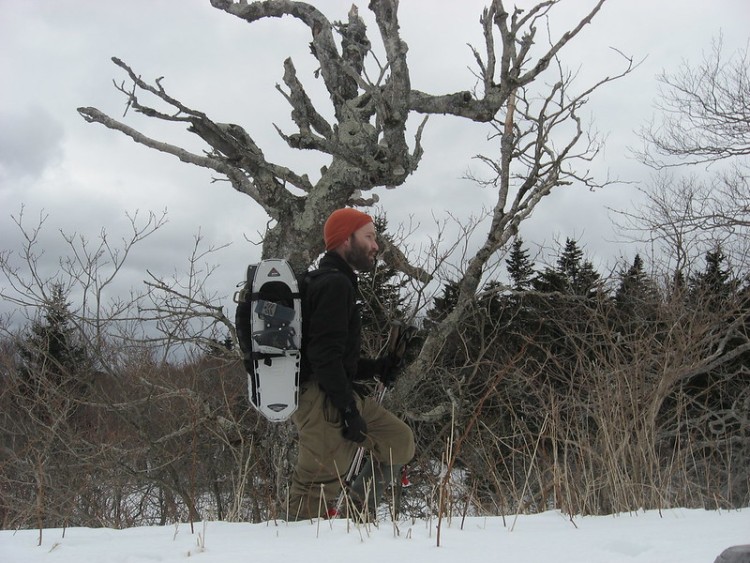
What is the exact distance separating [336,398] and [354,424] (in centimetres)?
17

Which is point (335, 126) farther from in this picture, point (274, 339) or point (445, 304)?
point (445, 304)

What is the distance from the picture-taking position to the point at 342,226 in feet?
11.3

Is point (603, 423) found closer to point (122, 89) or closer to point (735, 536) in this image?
point (735, 536)

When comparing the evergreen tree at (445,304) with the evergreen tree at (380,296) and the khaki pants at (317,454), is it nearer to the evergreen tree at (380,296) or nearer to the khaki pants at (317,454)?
the evergreen tree at (380,296)

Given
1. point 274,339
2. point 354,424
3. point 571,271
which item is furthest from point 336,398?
point 571,271

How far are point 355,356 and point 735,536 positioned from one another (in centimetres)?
198

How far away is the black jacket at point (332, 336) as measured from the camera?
3.08m

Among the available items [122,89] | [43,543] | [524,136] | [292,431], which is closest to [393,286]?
[524,136]

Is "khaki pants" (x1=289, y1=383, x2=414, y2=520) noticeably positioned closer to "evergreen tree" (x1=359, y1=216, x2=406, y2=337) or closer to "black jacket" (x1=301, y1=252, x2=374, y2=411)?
"black jacket" (x1=301, y1=252, x2=374, y2=411)

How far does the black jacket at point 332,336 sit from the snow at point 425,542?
2.47 feet

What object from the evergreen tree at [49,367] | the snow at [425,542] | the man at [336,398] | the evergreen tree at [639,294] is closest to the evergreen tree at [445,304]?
the evergreen tree at [639,294]

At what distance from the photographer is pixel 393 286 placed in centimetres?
1044

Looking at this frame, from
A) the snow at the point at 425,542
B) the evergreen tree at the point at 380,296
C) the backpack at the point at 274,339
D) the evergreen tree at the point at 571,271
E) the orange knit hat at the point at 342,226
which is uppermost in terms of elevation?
the evergreen tree at the point at 571,271

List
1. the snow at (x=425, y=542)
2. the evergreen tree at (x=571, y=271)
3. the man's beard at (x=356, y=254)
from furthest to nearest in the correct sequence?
the evergreen tree at (x=571, y=271)
the man's beard at (x=356, y=254)
the snow at (x=425, y=542)
